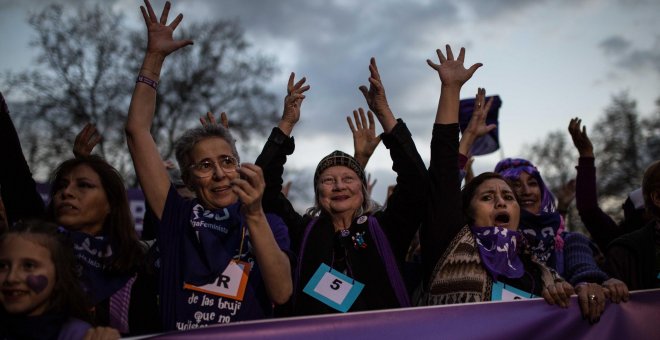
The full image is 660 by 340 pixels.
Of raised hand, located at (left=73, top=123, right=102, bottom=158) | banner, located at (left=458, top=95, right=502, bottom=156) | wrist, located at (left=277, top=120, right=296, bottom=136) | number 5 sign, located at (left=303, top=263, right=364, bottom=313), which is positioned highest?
banner, located at (left=458, top=95, right=502, bottom=156)

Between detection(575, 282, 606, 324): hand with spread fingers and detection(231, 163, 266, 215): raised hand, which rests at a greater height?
detection(231, 163, 266, 215): raised hand

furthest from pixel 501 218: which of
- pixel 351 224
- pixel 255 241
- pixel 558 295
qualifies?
pixel 255 241

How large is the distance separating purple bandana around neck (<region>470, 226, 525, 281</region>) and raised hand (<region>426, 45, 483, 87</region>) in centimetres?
83

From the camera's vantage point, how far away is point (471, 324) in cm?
269

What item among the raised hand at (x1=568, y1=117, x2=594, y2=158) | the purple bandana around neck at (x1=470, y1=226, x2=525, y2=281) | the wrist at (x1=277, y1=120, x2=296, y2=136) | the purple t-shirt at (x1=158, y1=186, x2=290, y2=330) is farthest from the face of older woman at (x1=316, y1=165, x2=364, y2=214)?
the raised hand at (x1=568, y1=117, x2=594, y2=158)

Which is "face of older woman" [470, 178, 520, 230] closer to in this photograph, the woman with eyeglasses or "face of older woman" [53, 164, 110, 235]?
the woman with eyeglasses

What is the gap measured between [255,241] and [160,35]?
3.92 ft

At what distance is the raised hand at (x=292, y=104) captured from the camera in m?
3.79

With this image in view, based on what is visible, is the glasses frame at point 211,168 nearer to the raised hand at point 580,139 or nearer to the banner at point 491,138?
the raised hand at point 580,139

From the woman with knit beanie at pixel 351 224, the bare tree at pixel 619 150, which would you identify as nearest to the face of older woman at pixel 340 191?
the woman with knit beanie at pixel 351 224

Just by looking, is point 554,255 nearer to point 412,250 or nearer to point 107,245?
point 412,250

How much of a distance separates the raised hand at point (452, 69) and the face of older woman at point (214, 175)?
128 centimetres

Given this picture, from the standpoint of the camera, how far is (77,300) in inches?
102

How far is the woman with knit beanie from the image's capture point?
308 cm
